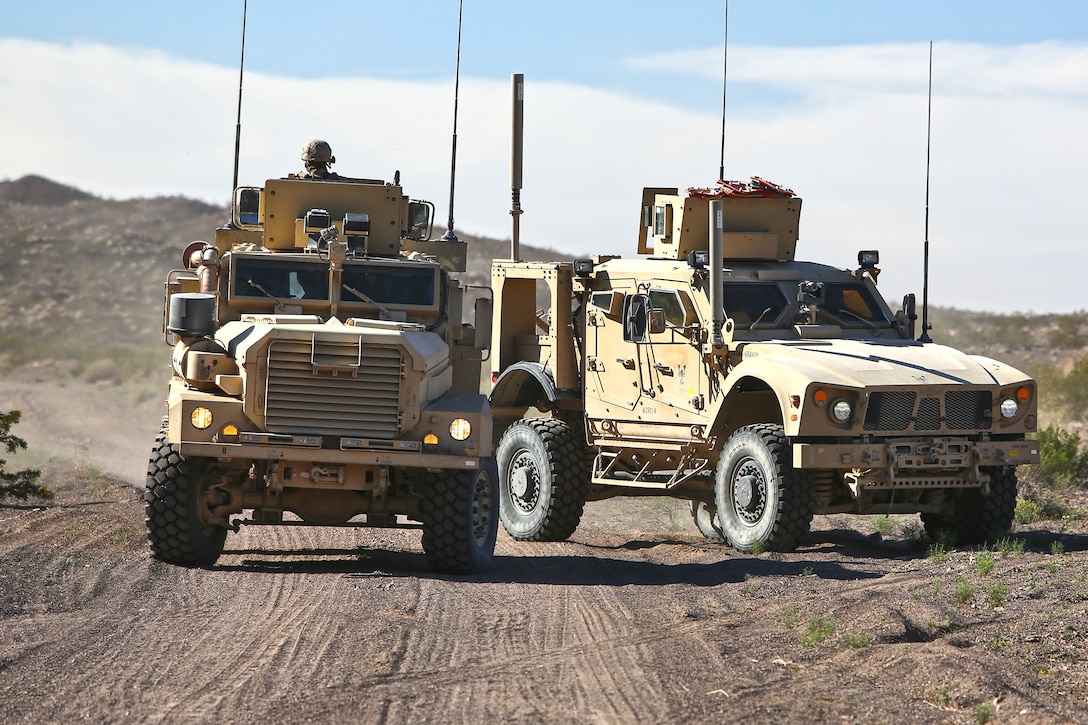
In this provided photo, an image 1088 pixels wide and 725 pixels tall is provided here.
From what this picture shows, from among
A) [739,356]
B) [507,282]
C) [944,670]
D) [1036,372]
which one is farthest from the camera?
[1036,372]

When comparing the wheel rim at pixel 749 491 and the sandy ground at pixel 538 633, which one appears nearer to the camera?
the sandy ground at pixel 538 633

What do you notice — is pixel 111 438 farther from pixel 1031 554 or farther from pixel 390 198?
pixel 1031 554

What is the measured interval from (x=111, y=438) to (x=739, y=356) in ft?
59.4

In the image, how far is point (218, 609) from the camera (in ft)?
32.6

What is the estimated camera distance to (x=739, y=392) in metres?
13.8

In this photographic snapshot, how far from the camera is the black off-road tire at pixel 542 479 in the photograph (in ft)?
50.2

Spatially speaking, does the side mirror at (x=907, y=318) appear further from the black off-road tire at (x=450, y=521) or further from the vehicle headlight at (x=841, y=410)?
the black off-road tire at (x=450, y=521)

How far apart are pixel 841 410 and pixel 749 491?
1.19m

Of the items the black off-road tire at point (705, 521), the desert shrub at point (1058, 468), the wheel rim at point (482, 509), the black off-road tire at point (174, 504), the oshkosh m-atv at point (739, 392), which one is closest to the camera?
the black off-road tire at point (174, 504)

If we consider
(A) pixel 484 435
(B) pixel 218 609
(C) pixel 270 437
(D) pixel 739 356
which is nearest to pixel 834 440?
(D) pixel 739 356

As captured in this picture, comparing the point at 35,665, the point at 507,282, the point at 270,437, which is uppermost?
the point at 507,282

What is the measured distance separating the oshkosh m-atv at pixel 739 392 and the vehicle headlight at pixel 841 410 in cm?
2

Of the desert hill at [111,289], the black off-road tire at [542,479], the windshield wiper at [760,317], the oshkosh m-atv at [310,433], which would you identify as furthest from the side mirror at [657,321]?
the desert hill at [111,289]

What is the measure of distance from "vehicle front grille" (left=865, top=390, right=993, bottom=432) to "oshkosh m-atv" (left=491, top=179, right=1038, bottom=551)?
2 centimetres
